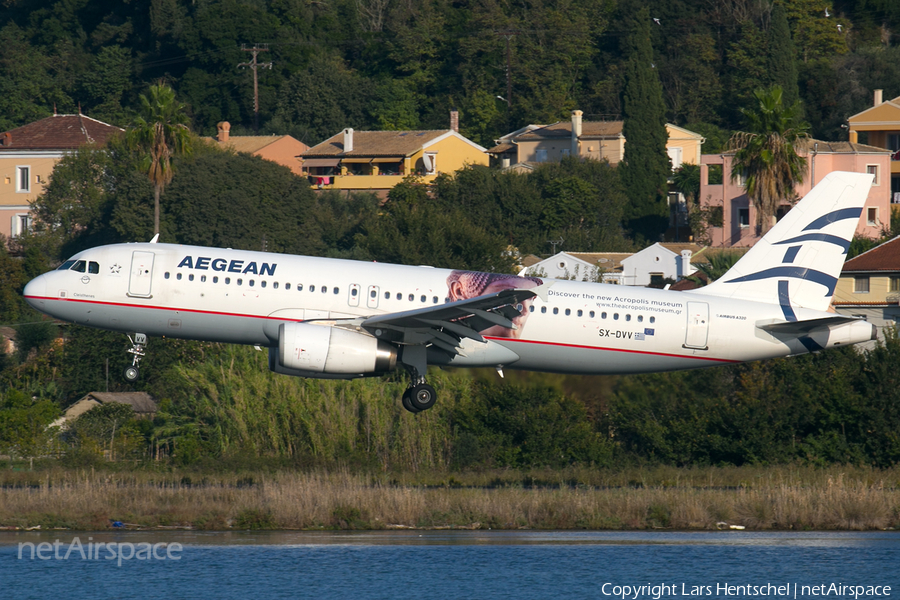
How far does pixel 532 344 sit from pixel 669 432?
1292cm

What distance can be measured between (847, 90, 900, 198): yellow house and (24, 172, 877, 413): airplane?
8064 centimetres

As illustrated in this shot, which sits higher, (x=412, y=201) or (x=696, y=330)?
(x=412, y=201)

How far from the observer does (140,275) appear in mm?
33844

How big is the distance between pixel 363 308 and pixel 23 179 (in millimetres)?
95256

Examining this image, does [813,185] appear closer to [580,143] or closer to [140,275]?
[580,143]

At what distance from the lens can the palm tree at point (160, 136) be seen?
93688 mm

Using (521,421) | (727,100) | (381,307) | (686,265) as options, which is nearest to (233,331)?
(381,307)

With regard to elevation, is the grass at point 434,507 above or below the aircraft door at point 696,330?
below

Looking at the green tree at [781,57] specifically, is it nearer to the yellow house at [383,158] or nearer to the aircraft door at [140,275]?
the yellow house at [383,158]

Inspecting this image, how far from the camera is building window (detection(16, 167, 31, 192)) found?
397 feet

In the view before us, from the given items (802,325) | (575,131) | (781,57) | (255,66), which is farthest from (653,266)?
(255,66)

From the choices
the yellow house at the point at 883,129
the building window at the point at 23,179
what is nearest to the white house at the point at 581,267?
the yellow house at the point at 883,129

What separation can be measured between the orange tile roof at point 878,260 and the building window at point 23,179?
7712cm

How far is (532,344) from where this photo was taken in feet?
114
